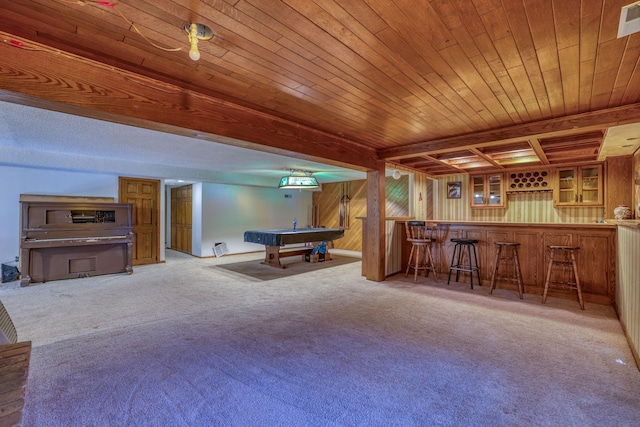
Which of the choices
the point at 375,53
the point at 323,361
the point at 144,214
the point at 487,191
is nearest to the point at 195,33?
the point at 375,53

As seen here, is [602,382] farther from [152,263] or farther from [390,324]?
[152,263]

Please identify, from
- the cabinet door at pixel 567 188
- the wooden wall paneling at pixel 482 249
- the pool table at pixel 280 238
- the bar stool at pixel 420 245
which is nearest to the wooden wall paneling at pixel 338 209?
the pool table at pixel 280 238

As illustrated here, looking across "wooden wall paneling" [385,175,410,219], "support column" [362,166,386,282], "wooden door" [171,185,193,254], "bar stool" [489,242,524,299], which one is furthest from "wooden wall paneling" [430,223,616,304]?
"wooden door" [171,185,193,254]

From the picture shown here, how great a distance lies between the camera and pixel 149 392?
6.17 ft

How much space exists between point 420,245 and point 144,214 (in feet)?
20.3

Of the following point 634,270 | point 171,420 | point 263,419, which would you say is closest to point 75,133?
point 171,420

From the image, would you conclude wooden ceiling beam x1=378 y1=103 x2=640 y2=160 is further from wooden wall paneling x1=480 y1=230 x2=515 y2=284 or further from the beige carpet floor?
the beige carpet floor

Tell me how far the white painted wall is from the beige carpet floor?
406 cm

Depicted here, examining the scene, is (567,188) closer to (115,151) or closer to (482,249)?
(482,249)

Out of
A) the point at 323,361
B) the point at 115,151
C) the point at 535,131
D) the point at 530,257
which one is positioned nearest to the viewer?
the point at 323,361

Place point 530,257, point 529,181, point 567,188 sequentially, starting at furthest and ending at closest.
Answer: point 529,181 → point 567,188 → point 530,257

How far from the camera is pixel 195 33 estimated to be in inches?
65.5

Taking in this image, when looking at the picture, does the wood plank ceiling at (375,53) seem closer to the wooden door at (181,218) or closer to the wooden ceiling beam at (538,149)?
the wooden ceiling beam at (538,149)

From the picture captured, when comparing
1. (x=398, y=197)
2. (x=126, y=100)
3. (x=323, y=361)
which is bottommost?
(x=323, y=361)
